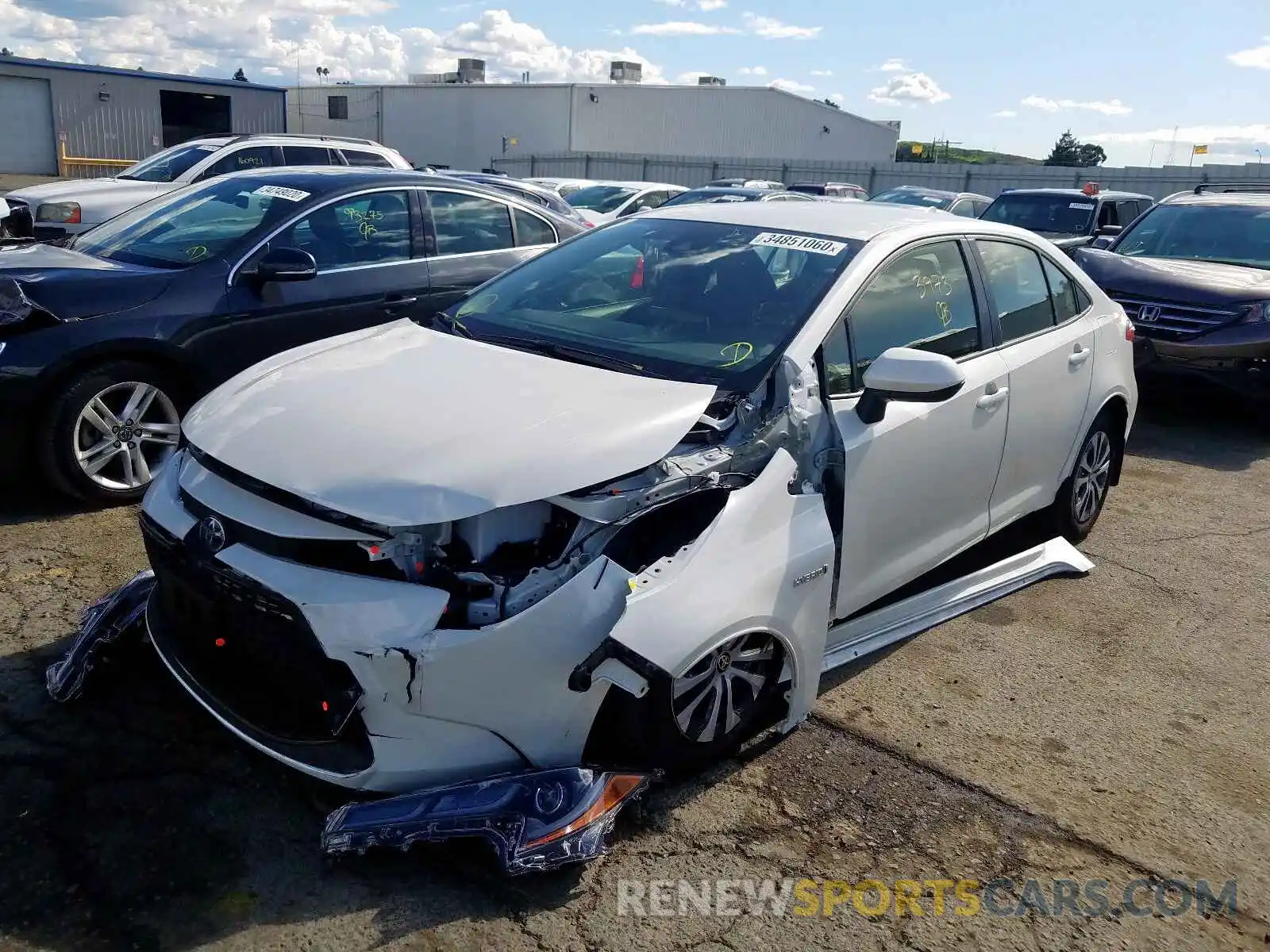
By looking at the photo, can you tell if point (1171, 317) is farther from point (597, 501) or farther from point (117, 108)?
point (117, 108)

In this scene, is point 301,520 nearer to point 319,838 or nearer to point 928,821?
point 319,838

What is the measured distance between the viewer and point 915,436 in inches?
146

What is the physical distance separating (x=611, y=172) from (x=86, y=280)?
3110 centimetres

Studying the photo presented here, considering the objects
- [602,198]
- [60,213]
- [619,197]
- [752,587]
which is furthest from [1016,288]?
[602,198]

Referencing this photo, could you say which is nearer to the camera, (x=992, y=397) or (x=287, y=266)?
(x=992, y=397)

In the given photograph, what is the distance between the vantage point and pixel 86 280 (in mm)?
5098

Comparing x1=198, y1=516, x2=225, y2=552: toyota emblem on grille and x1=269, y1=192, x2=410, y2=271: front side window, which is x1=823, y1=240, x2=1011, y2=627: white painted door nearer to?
x1=198, y1=516, x2=225, y2=552: toyota emblem on grille

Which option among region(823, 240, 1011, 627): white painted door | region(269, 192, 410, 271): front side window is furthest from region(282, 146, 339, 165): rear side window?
region(823, 240, 1011, 627): white painted door

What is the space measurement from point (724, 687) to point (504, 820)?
0.78 m

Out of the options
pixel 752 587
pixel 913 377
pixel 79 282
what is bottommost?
pixel 752 587

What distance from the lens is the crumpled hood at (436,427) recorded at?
2.70 m

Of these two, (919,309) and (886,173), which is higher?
(886,173)

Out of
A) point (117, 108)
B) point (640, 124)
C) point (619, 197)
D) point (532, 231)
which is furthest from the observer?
point (640, 124)

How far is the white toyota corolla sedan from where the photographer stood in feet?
8.79
